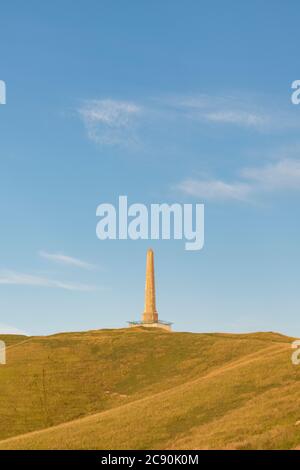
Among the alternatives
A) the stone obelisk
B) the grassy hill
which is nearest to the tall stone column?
the stone obelisk

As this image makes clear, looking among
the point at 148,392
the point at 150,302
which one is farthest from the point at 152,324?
the point at 148,392

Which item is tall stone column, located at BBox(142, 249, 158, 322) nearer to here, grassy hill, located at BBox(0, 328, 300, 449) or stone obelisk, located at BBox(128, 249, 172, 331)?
stone obelisk, located at BBox(128, 249, 172, 331)

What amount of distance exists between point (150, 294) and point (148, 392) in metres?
51.9

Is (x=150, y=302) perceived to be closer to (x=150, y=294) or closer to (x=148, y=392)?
(x=150, y=294)

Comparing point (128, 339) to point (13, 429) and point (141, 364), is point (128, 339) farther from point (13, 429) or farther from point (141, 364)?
point (13, 429)

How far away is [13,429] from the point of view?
5591 cm

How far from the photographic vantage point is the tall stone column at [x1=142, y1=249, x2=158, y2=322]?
4473 inches

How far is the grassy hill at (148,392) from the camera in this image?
3834 cm

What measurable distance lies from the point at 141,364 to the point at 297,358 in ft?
81.3

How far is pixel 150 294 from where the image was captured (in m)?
115

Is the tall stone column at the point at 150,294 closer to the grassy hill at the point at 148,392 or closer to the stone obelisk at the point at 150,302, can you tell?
the stone obelisk at the point at 150,302

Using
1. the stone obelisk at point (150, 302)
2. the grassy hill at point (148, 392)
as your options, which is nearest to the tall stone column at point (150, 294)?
the stone obelisk at point (150, 302)
